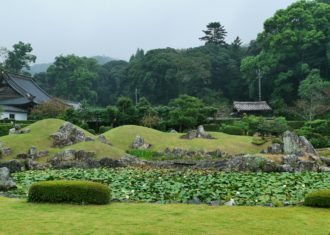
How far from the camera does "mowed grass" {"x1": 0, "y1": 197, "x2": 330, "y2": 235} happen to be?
7.88 metres

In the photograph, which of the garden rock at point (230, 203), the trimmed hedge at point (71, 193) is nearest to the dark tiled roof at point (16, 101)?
the trimmed hedge at point (71, 193)

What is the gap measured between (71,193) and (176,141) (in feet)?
67.5

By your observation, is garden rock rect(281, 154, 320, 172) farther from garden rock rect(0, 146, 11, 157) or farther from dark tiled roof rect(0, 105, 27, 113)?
dark tiled roof rect(0, 105, 27, 113)

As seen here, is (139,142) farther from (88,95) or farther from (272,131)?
(88,95)

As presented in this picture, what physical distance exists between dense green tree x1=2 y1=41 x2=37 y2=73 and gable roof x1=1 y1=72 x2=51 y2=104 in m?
15.4

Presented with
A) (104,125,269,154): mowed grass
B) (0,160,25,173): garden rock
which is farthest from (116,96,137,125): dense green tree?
(0,160,25,173): garden rock

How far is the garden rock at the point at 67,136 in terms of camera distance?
28.5m

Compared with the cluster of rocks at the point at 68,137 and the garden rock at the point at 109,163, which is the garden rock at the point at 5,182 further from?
the cluster of rocks at the point at 68,137

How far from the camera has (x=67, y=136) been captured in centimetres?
2884

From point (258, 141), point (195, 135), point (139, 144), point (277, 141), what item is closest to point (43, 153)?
point (139, 144)

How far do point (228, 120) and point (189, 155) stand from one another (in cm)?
1720

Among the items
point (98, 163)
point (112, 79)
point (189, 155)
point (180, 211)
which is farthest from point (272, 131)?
point (112, 79)

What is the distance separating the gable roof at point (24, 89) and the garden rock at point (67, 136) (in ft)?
75.0

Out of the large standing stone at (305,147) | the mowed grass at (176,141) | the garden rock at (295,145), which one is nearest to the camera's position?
the large standing stone at (305,147)
